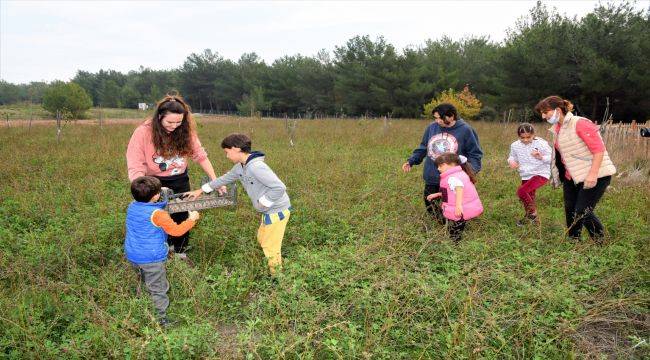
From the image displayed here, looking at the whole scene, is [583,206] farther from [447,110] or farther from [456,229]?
[447,110]

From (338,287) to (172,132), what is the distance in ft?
7.09

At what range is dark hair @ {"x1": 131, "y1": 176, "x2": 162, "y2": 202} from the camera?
3.01m

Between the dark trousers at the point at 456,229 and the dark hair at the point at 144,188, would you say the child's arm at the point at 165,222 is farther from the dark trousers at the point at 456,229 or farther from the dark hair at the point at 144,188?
the dark trousers at the point at 456,229

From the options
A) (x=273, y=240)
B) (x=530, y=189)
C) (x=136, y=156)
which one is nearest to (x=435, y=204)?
(x=530, y=189)

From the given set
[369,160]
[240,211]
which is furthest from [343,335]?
[369,160]

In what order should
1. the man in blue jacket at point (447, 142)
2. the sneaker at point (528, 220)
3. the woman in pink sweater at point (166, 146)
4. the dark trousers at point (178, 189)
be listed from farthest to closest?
1. the sneaker at point (528, 220)
2. the man in blue jacket at point (447, 142)
3. the dark trousers at point (178, 189)
4. the woman in pink sweater at point (166, 146)

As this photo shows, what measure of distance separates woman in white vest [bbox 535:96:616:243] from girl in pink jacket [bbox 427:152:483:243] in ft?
3.21

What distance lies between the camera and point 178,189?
13.1 ft

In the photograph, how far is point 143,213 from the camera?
9.99 feet

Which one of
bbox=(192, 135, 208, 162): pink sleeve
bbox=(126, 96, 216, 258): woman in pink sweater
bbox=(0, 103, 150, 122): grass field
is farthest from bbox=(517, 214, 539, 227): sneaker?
bbox=(0, 103, 150, 122): grass field

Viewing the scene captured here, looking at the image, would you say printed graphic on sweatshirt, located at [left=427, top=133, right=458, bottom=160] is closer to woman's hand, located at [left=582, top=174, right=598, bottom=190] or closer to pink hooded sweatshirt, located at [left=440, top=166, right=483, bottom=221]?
pink hooded sweatshirt, located at [left=440, top=166, right=483, bottom=221]

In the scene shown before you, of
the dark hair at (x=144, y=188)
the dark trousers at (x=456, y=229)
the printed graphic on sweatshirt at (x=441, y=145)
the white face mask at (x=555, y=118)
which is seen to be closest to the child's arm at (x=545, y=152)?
the white face mask at (x=555, y=118)

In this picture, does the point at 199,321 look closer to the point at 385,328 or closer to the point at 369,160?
the point at 385,328

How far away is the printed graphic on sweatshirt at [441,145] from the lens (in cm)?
452
